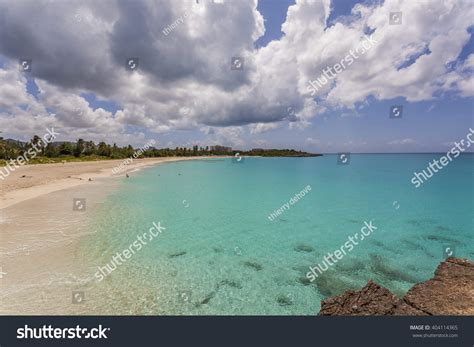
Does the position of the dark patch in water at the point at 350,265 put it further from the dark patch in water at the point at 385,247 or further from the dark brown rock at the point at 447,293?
the dark brown rock at the point at 447,293

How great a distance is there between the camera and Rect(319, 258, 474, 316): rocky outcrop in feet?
19.1

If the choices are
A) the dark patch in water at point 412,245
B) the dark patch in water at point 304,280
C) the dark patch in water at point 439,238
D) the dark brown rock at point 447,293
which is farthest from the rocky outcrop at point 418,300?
the dark patch in water at point 439,238

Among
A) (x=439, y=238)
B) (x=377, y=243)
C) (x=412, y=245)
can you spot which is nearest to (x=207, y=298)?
(x=377, y=243)

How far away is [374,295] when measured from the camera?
637cm

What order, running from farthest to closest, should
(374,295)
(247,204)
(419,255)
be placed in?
(247,204), (419,255), (374,295)

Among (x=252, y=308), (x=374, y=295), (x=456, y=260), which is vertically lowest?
(x=252, y=308)

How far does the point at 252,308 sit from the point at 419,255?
36.0 feet

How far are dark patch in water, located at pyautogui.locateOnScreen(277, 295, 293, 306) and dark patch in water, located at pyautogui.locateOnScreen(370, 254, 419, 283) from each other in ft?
17.2

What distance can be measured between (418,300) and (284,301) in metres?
4.11

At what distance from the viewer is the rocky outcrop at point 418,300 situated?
5.84 meters

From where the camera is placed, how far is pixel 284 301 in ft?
27.9

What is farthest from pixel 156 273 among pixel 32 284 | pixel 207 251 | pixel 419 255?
pixel 419 255
